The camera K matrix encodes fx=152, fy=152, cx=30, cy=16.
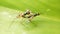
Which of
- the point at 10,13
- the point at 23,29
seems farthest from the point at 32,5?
the point at 23,29

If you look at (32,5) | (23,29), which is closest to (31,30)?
(23,29)

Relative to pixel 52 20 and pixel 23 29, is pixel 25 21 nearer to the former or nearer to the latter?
pixel 23 29

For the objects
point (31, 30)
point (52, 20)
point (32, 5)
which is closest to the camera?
point (31, 30)

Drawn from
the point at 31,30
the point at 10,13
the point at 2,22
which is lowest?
the point at 31,30

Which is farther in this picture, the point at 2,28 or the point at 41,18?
the point at 41,18

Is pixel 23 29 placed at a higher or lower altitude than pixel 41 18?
lower

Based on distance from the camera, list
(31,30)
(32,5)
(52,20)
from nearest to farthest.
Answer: (31,30)
(52,20)
(32,5)
